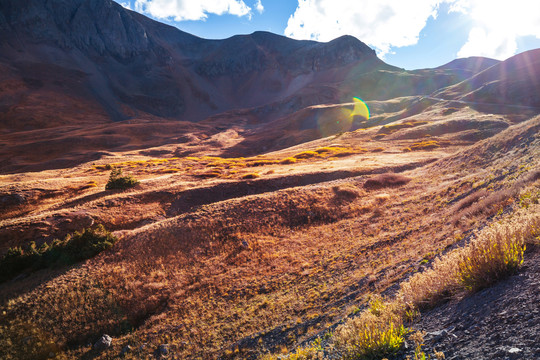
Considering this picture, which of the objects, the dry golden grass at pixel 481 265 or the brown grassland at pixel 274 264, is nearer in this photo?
the dry golden grass at pixel 481 265

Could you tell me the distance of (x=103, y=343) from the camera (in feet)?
39.9

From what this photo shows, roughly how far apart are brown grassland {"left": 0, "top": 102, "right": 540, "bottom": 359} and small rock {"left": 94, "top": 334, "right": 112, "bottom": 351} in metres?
0.29

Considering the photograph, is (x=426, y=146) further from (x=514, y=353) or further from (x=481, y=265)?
(x=514, y=353)

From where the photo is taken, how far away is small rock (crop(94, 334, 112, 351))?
476 inches

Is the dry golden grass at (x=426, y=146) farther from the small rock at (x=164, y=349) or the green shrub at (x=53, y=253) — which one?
the green shrub at (x=53, y=253)

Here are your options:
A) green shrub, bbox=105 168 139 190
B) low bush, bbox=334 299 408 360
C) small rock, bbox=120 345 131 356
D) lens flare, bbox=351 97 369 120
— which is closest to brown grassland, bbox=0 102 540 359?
low bush, bbox=334 299 408 360

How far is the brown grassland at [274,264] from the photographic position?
6.60 m

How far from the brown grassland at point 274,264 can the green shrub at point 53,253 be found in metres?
0.57

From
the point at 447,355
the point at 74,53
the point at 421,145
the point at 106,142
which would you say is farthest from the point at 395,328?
the point at 74,53

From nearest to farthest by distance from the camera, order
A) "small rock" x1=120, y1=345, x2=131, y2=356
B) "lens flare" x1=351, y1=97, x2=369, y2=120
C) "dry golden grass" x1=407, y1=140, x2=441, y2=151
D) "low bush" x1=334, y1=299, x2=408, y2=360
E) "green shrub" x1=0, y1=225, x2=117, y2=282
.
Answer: "low bush" x1=334, y1=299, x2=408, y2=360
"small rock" x1=120, y1=345, x2=131, y2=356
"green shrub" x1=0, y1=225, x2=117, y2=282
"dry golden grass" x1=407, y1=140, x2=441, y2=151
"lens flare" x1=351, y1=97, x2=369, y2=120

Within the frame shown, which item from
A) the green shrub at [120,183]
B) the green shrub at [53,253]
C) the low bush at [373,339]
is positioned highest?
the low bush at [373,339]

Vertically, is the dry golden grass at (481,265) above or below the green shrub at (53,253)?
above

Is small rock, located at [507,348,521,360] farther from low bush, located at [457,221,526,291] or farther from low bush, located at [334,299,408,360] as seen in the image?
low bush, located at [457,221,526,291]

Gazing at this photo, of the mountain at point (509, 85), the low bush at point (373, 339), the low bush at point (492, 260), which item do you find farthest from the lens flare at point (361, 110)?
the low bush at point (373, 339)
